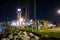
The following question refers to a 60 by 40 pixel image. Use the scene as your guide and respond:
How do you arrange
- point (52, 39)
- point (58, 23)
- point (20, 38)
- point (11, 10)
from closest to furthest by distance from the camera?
point (52, 39) → point (20, 38) → point (58, 23) → point (11, 10)

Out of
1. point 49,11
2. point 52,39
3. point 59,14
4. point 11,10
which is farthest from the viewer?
point 11,10

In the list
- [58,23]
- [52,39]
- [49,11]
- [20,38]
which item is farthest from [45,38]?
[49,11]

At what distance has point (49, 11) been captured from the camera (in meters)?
39.2

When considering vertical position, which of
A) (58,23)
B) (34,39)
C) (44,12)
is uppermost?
(44,12)

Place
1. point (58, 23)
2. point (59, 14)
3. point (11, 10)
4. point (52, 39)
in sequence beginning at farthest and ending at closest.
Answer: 1. point (11, 10)
2. point (59, 14)
3. point (58, 23)
4. point (52, 39)

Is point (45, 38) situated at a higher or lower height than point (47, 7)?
lower

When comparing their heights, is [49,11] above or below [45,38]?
above

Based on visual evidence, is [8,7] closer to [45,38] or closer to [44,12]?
[44,12]

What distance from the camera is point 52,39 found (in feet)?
41.4

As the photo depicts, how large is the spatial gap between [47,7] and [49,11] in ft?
3.66

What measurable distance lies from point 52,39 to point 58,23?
19.4 meters

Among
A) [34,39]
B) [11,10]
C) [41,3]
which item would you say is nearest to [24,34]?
[34,39]

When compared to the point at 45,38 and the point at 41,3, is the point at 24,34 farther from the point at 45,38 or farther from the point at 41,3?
the point at 41,3

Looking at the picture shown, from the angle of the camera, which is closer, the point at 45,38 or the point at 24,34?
the point at 45,38
